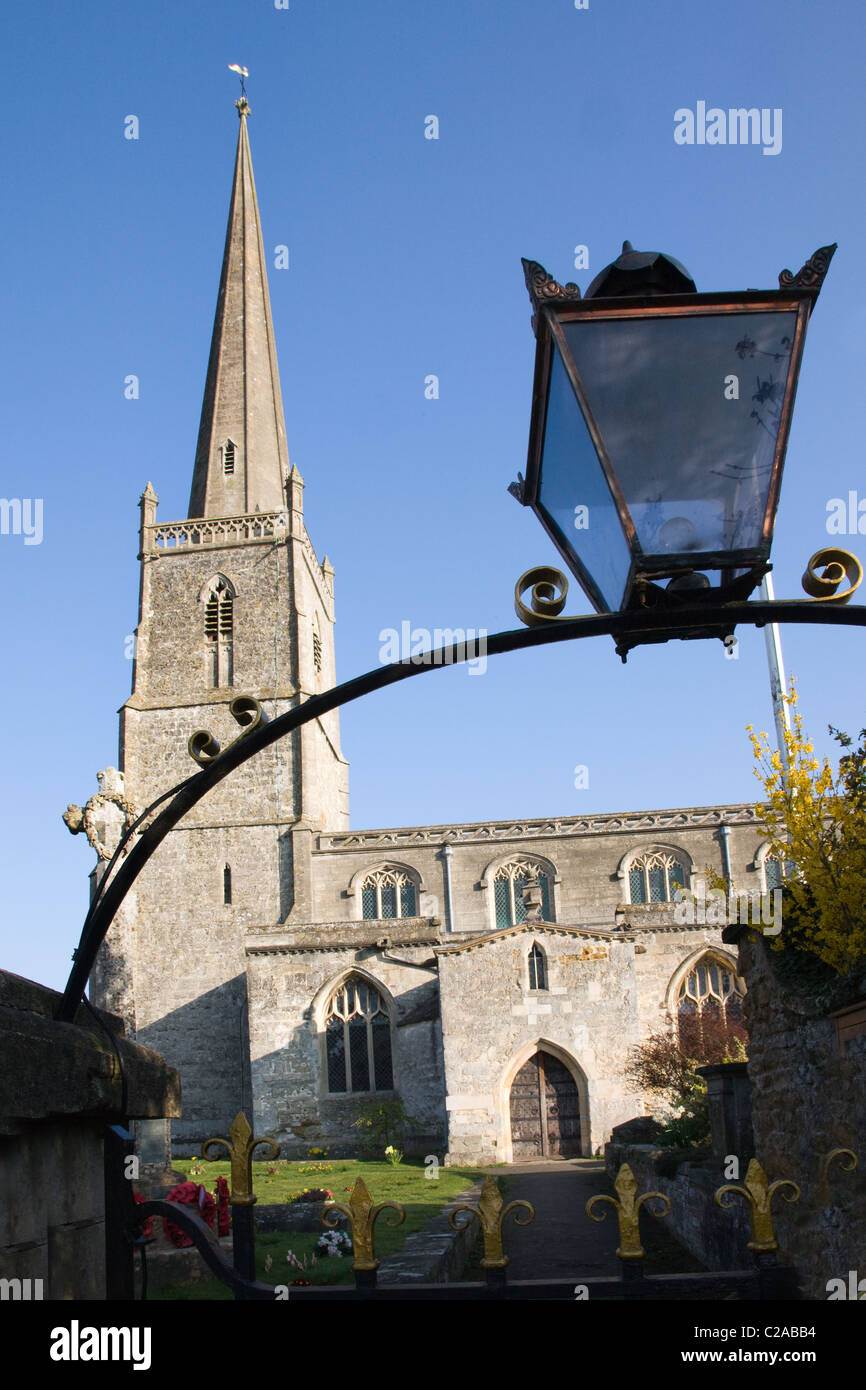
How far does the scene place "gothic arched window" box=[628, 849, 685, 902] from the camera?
32.8m

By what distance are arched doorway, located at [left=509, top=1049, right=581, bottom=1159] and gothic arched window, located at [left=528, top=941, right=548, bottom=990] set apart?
1.85m

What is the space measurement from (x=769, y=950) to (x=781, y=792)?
1.86 metres

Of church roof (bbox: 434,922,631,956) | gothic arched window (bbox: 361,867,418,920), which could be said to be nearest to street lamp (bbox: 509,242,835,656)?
church roof (bbox: 434,922,631,956)

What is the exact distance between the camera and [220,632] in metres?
37.1

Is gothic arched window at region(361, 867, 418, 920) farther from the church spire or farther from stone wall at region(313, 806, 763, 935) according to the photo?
the church spire

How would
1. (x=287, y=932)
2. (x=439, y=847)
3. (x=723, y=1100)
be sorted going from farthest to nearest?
(x=439, y=847)
(x=287, y=932)
(x=723, y=1100)

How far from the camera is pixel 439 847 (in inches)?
1336

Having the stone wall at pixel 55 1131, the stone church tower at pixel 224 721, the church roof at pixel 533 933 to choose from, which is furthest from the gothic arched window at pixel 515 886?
the stone wall at pixel 55 1131

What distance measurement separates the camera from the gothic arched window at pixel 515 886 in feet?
109

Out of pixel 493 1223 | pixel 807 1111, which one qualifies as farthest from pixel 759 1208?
pixel 807 1111

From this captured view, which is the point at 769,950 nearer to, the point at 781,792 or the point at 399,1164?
the point at 781,792
